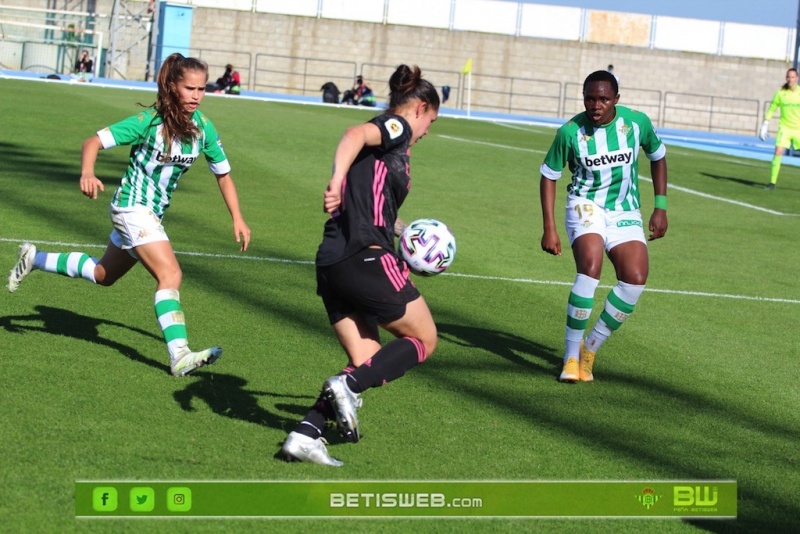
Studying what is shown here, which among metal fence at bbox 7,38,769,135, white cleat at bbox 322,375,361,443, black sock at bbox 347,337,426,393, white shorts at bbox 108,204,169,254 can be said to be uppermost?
metal fence at bbox 7,38,769,135

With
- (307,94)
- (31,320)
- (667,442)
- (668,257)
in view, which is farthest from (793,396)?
(307,94)

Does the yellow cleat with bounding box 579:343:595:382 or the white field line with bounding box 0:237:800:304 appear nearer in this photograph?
the yellow cleat with bounding box 579:343:595:382

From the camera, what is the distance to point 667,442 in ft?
19.5

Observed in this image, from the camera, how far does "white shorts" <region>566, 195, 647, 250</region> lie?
7.27 metres

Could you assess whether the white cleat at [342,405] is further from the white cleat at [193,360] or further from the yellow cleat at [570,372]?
the yellow cleat at [570,372]

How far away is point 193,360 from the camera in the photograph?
20.0 feet

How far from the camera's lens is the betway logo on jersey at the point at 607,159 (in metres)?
7.29

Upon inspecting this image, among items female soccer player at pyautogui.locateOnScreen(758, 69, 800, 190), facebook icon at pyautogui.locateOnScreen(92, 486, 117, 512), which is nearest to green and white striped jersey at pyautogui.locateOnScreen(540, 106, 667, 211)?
facebook icon at pyautogui.locateOnScreen(92, 486, 117, 512)

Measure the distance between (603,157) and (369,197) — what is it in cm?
269

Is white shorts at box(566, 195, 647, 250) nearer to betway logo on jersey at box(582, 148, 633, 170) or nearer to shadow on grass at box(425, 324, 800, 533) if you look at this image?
betway logo on jersey at box(582, 148, 633, 170)

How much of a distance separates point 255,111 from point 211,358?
74.7 ft

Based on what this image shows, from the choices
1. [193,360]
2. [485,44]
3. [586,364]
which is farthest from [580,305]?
[485,44]

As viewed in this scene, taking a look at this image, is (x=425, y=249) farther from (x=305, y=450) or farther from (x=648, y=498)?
(x=648, y=498)

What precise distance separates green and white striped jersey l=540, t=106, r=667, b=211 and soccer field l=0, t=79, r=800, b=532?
1.12m
